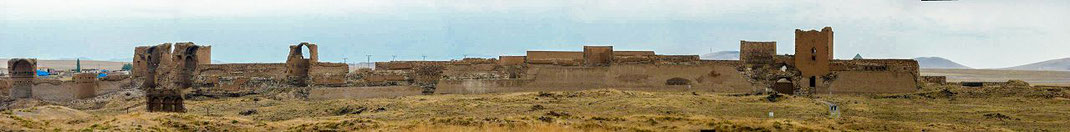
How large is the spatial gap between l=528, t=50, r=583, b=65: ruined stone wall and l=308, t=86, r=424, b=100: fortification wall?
3.90 metres

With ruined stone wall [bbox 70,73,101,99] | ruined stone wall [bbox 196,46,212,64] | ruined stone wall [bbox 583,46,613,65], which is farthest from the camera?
ruined stone wall [bbox 196,46,212,64]

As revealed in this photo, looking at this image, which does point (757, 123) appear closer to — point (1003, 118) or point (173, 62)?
point (1003, 118)

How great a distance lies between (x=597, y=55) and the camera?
3925 centimetres

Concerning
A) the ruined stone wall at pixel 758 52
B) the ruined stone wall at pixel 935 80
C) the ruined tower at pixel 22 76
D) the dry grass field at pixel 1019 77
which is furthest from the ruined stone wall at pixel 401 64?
the dry grass field at pixel 1019 77

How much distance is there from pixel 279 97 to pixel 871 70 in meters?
19.3

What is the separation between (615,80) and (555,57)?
100 inches

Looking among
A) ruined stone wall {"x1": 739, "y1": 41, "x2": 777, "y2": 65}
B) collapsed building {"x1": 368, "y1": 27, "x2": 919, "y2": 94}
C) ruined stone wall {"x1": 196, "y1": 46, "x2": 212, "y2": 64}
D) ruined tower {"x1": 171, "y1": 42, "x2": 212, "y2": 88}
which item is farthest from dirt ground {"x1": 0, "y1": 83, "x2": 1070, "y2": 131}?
ruined stone wall {"x1": 196, "y1": 46, "x2": 212, "y2": 64}

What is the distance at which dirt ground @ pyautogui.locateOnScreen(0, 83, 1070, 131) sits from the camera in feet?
89.7

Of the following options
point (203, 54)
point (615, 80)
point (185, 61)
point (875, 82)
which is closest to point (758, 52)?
point (875, 82)

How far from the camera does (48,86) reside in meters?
45.1

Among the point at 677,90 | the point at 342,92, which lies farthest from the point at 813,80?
the point at 342,92

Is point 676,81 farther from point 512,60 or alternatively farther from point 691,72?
point 512,60

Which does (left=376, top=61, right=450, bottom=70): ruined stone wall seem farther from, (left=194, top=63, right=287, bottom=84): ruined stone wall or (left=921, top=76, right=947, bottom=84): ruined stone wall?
(left=921, top=76, right=947, bottom=84): ruined stone wall

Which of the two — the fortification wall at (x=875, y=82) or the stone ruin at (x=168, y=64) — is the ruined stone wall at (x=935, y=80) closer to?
the fortification wall at (x=875, y=82)
